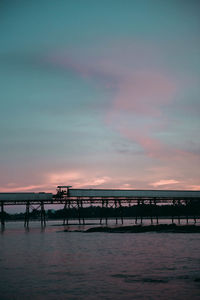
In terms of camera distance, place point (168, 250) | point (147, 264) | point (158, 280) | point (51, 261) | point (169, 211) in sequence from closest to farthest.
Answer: point (158, 280)
point (147, 264)
point (51, 261)
point (168, 250)
point (169, 211)

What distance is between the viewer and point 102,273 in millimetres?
25188

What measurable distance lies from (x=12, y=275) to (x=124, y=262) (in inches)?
366

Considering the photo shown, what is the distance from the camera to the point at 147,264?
2828 cm

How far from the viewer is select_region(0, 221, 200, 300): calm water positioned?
19.7m

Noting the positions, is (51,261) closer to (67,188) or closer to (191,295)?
(191,295)

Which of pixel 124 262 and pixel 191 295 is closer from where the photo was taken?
pixel 191 295

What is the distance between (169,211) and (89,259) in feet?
524

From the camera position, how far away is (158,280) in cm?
2223

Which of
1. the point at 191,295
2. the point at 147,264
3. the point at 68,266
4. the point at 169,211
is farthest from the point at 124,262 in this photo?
the point at 169,211

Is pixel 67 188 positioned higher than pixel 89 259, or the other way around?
pixel 67 188

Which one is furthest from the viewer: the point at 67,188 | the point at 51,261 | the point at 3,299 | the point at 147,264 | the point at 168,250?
the point at 67,188

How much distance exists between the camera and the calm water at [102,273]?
19.7 meters

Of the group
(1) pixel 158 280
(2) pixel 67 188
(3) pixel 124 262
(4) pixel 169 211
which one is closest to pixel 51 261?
(3) pixel 124 262

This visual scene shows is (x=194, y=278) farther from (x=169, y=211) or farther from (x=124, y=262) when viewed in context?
(x=169, y=211)
